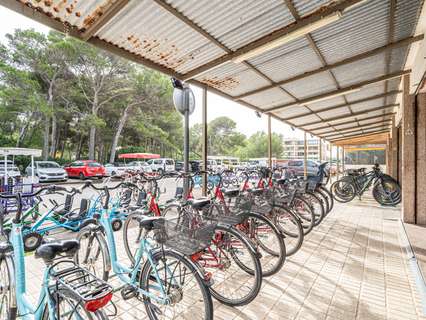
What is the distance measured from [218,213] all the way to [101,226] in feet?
3.80

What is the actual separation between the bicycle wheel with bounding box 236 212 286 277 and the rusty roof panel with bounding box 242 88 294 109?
3.10 meters

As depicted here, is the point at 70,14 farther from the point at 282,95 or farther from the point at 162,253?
the point at 282,95

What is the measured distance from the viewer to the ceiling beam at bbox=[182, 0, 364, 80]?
7.84 feet

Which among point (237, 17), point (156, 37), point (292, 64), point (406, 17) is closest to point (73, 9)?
point (156, 37)

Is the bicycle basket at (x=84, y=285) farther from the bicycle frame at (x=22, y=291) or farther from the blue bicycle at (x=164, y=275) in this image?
the blue bicycle at (x=164, y=275)

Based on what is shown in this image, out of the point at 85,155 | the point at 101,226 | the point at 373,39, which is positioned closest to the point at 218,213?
the point at 101,226

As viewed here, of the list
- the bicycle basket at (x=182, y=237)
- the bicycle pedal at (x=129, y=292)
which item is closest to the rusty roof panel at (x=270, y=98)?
the bicycle basket at (x=182, y=237)

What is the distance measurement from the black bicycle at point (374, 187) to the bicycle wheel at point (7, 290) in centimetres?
745

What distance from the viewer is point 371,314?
6.54 feet

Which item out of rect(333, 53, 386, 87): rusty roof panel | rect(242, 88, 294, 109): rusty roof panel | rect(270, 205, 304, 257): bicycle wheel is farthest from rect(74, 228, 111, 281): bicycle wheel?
rect(333, 53, 386, 87): rusty roof panel

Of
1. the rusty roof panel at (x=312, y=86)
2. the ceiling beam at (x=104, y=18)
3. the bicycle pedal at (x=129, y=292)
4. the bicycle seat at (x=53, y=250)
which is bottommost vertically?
the bicycle pedal at (x=129, y=292)

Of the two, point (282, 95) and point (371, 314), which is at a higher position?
point (282, 95)

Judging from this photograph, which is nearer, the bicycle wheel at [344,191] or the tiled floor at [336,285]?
the tiled floor at [336,285]

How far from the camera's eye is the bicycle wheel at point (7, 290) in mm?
1697
